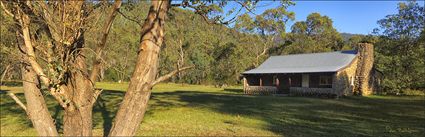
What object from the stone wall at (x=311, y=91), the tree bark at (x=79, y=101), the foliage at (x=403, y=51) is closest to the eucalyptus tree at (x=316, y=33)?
the foliage at (x=403, y=51)

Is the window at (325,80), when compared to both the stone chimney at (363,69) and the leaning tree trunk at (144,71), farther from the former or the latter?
the leaning tree trunk at (144,71)

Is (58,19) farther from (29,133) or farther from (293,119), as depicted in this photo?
(293,119)

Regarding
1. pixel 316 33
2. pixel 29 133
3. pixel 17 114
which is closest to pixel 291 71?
pixel 17 114

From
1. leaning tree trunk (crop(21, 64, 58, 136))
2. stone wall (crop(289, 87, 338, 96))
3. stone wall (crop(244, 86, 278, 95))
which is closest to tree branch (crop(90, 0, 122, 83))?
leaning tree trunk (crop(21, 64, 58, 136))

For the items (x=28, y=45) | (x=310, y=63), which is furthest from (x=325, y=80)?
(x=28, y=45)

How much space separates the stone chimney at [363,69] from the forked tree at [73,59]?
35701mm

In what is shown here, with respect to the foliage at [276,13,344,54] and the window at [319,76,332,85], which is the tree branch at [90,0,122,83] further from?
the foliage at [276,13,344,54]

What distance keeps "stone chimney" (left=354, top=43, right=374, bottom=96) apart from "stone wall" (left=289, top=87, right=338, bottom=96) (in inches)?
212

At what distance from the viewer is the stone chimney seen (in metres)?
36.5

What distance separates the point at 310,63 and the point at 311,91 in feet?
17.4

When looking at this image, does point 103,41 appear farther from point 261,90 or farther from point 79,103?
point 261,90

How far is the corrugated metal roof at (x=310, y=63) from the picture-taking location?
3566cm

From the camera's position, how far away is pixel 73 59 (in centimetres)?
400

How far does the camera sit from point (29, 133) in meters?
12.3
